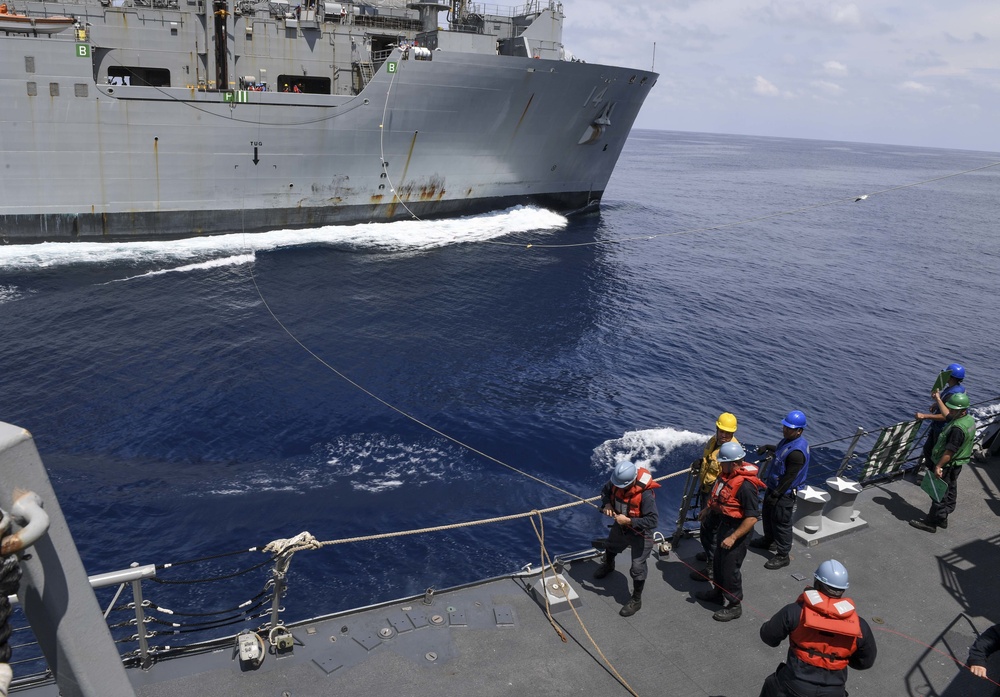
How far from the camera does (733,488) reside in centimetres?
705

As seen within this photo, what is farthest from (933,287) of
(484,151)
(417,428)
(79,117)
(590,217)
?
(79,117)

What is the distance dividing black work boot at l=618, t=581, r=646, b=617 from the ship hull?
2834cm

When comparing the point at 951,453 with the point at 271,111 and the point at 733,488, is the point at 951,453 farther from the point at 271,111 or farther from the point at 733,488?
the point at 271,111

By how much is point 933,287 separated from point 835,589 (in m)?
35.8

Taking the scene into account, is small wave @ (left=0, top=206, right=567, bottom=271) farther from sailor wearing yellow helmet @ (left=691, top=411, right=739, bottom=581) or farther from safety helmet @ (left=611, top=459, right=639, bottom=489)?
safety helmet @ (left=611, top=459, right=639, bottom=489)

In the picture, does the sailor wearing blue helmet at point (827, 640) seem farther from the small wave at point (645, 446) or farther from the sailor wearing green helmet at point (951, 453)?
the small wave at point (645, 446)

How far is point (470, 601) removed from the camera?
7.02 m

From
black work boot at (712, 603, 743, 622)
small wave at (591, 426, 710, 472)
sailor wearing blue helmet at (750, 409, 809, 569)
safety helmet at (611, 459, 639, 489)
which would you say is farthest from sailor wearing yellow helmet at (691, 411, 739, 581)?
small wave at (591, 426, 710, 472)

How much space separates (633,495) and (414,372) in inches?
528

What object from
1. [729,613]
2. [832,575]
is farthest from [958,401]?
[832,575]

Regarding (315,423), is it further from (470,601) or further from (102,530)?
(470,601)

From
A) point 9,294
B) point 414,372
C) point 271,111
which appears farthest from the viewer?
point 271,111

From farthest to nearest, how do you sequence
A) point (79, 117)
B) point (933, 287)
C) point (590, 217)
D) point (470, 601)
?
1. point (590, 217)
2. point (933, 287)
3. point (79, 117)
4. point (470, 601)

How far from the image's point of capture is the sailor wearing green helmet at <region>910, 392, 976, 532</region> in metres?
8.70
